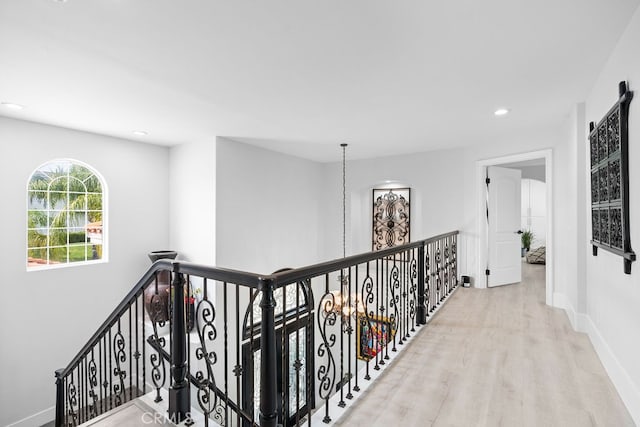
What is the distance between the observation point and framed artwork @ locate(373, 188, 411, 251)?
6629mm

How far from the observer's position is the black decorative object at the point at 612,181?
1.96 meters

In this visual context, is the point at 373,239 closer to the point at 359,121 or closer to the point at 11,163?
the point at 359,121

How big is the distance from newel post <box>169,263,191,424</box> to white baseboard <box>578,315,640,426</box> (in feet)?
8.71

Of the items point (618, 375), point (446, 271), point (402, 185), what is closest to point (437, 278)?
point (446, 271)

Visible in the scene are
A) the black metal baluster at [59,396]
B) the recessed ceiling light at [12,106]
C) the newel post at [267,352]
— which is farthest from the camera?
the recessed ceiling light at [12,106]

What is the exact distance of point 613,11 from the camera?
1861 mm

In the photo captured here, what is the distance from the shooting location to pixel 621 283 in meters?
2.12

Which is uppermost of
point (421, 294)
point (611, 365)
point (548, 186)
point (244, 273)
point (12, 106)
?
point (12, 106)

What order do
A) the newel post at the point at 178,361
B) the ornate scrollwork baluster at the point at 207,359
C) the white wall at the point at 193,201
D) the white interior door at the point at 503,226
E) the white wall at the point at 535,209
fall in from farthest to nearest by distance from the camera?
1. the white wall at the point at 535,209
2. the white interior door at the point at 503,226
3. the white wall at the point at 193,201
4. the newel post at the point at 178,361
5. the ornate scrollwork baluster at the point at 207,359

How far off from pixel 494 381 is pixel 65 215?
18.0 ft

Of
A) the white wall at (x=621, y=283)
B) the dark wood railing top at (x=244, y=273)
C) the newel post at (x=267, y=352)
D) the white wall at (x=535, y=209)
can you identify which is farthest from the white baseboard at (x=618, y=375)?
the white wall at (x=535, y=209)

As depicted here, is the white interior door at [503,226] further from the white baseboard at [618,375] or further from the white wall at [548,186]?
the white baseboard at [618,375]

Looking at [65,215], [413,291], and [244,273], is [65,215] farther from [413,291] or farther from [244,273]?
[413,291]

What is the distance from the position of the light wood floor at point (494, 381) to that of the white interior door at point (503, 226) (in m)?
1.67
